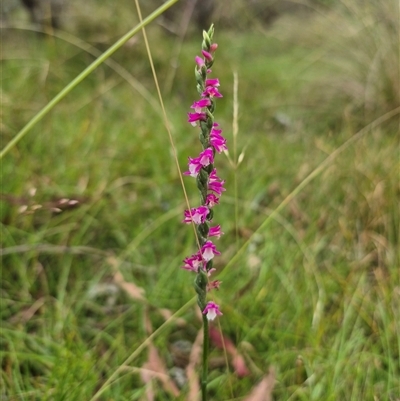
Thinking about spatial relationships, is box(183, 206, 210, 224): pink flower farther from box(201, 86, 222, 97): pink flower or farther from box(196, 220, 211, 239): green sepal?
box(201, 86, 222, 97): pink flower

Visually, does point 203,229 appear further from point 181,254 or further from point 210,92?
point 181,254

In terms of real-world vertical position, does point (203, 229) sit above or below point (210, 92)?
below

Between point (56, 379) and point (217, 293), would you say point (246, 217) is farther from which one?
point (56, 379)

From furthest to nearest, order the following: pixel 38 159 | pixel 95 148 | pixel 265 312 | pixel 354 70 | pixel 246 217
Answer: pixel 354 70, pixel 95 148, pixel 38 159, pixel 246 217, pixel 265 312

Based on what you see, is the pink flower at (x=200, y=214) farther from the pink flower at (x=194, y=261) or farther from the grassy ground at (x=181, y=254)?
the grassy ground at (x=181, y=254)

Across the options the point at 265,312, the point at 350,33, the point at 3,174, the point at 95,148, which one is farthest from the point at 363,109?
the point at 3,174

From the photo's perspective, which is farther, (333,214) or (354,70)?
(354,70)

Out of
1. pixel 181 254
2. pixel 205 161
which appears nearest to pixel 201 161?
pixel 205 161
